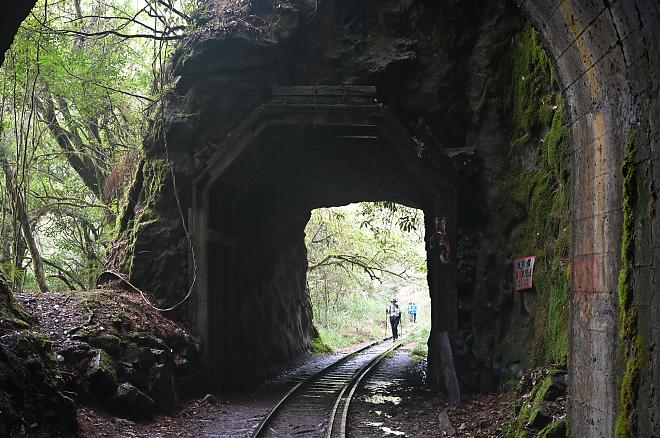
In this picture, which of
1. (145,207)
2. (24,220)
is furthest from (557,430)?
(24,220)

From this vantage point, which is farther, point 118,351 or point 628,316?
point 118,351

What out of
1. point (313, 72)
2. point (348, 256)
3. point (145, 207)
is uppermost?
point (313, 72)

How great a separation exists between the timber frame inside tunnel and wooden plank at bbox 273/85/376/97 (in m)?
0.02

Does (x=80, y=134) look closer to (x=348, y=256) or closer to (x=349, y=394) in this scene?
(x=349, y=394)

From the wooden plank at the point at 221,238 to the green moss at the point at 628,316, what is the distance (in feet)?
28.4

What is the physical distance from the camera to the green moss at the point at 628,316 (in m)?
3.41

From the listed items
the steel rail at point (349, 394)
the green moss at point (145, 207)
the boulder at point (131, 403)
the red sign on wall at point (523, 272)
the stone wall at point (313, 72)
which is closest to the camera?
the boulder at point (131, 403)

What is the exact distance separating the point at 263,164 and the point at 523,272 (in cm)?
600

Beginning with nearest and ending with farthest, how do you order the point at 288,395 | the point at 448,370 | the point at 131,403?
the point at 131,403, the point at 448,370, the point at 288,395

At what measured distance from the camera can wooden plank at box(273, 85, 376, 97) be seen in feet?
36.0

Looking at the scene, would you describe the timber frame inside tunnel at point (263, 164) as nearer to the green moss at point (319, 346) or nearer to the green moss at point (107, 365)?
the green moss at point (107, 365)

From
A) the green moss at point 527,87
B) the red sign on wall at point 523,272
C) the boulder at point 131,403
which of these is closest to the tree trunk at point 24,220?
the boulder at point 131,403

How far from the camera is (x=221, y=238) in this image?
1172cm

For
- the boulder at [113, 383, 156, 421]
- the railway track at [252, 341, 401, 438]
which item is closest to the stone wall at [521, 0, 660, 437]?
the railway track at [252, 341, 401, 438]
